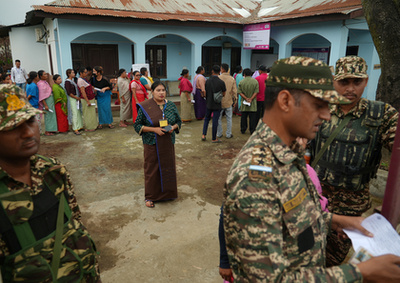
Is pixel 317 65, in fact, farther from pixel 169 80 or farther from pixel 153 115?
pixel 169 80

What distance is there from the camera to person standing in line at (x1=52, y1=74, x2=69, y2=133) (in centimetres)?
770

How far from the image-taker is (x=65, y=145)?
716 centimetres

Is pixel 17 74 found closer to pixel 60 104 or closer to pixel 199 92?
pixel 60 104

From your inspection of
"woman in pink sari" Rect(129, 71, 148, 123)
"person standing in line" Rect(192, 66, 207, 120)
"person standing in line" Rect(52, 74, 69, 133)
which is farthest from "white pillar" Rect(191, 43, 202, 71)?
"person standing in line" Rect(52, 74, 69, 133)

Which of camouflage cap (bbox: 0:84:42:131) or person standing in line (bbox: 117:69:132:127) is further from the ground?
camouflage cap (bbox: 0:84:42:131)

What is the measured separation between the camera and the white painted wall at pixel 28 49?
14.1 meters

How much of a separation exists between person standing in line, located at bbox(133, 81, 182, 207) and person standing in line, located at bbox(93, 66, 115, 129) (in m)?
4.80

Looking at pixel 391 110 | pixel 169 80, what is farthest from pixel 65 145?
pixel 169 80

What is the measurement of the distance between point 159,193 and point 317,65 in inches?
136

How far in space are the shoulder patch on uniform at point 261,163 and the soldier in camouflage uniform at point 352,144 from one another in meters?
1.47

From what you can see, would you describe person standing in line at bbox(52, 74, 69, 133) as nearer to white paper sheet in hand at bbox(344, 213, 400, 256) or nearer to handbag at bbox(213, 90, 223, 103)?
handbag at bbox(213, 90, 223, 103)

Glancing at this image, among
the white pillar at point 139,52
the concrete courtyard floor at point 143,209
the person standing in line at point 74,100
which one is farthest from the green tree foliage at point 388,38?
the white pillar at point 139,52

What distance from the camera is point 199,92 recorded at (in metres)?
9.31

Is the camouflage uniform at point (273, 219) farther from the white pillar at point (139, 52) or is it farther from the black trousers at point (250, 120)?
the white pillar at point (139, 52)
